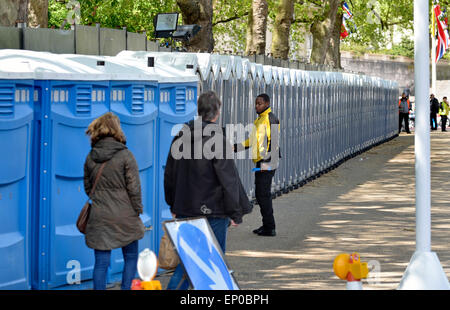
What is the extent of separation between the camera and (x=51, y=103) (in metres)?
7.76

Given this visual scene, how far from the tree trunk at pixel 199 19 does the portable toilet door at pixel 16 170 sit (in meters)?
11.0

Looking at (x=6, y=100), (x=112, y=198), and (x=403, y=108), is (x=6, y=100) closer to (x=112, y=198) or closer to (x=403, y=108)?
(x=112, y=198)

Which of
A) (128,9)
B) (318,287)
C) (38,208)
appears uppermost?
(128,9)

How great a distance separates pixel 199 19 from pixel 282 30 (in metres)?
10.1

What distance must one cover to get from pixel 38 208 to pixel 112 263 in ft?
3.24

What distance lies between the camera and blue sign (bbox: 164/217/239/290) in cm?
624

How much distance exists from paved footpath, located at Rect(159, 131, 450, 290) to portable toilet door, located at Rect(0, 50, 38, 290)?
5.27 ft

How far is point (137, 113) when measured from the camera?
8.72 metres

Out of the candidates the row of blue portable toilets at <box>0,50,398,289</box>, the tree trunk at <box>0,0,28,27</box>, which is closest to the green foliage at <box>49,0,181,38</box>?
the tree trunk at <box>0,0,28,27</box>

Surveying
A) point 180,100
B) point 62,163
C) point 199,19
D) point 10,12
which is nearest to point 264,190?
point 180,100

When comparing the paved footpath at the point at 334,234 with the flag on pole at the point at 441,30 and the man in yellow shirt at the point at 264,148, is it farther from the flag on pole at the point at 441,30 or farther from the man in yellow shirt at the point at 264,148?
the flag on pole at the point at 441,30

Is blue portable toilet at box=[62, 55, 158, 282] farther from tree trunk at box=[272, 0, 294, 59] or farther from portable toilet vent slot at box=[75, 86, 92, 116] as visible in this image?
tree trunk at box=[272, 0, 294, 59]

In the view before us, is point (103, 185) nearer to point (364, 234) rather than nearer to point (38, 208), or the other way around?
point (38, 208)
